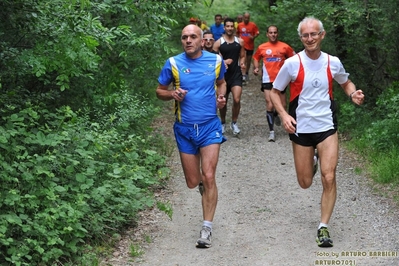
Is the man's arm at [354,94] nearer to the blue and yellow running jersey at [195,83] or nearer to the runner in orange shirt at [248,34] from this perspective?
the blue and yellow running jersey at [195,83]

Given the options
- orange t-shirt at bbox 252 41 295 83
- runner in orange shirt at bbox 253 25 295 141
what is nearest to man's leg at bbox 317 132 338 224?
runner in orange shirt at bbox 253 25 295 141

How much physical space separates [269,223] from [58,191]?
264 centimetres

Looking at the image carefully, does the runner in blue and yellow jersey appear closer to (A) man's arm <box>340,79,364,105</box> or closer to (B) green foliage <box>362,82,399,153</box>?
(A) man's arm <box>340,79,364,105</box>

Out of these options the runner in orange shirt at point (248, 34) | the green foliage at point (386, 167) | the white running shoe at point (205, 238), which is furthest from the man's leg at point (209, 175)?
the runner in orange shirt at point (248, 34)

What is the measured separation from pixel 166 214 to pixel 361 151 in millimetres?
4720

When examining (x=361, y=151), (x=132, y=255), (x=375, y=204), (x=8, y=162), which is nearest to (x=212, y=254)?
(x=132, y=255)

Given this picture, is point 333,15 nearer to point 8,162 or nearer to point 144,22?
point 144,22

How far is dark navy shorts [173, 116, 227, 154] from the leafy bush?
81cm

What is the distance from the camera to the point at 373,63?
48.6 feet

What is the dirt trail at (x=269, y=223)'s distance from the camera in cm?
721

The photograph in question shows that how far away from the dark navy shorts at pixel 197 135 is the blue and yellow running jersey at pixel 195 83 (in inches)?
2.2

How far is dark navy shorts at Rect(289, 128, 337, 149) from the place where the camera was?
7520mm

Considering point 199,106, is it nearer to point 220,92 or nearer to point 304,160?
point 220,92

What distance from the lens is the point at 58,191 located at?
7.14m
